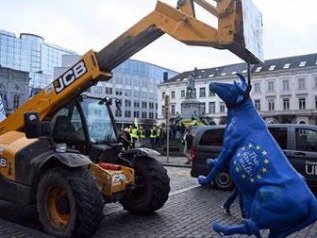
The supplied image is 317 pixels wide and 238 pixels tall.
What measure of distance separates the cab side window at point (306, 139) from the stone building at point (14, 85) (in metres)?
53.9

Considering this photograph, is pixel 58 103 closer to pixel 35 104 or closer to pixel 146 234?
pixel 35 104

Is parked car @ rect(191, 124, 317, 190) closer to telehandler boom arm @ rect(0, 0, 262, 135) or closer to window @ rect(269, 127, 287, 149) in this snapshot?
window @ rect(269, 127, 287, 149)

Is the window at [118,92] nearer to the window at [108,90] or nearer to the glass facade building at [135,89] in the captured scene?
the glass facade building at [135,89]

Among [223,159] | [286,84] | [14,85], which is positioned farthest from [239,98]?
[286,84]

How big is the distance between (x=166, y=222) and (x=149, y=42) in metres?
3.10

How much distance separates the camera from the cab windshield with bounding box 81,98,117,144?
7953 mm

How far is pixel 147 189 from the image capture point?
8.09 m

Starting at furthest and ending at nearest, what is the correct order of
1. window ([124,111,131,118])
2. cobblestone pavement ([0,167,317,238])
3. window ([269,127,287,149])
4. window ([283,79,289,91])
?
window ([124,111,131,118]) → window ([283,79,289,91]) → window ([269,127,287,149]) → cobblestone pavement ([0,167,317,238])

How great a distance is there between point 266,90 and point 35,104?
241ft

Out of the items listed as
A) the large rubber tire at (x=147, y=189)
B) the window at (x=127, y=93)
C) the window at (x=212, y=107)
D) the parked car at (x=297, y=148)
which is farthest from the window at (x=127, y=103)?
the large rubber tire at (x=147, y=189)

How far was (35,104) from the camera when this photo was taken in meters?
7.58

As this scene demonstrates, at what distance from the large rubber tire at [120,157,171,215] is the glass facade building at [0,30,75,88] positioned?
72546 mm

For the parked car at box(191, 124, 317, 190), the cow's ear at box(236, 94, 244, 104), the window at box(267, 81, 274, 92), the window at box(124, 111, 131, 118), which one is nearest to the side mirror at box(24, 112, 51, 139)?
the cow's ear at box(236, 94, 244, 104)

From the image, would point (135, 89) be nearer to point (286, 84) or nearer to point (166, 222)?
point (286, 84)
